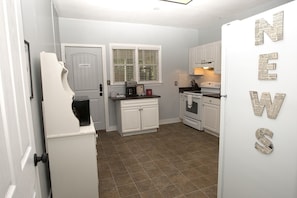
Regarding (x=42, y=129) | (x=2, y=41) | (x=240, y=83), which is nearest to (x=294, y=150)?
(x=240, y=83)

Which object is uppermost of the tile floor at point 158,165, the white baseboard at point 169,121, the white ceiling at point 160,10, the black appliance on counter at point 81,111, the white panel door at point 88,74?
the white ceiling at point 160,10

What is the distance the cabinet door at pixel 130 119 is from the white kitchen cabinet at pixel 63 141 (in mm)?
2182

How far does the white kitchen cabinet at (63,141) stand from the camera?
5.51 feet

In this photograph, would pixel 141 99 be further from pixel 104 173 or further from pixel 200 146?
pixel 104 173

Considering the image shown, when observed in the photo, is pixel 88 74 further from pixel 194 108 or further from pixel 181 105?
pixel 194 108

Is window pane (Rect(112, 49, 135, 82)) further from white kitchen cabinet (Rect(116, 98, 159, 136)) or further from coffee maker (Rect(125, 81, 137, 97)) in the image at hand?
white kitchen cabinet (Rect(116, 98, 159, 136))

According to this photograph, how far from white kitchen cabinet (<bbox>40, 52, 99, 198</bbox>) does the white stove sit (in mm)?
3073

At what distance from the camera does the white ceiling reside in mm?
3168

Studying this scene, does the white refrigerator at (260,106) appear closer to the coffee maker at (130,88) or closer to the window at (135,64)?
the coffee maker at (130,88)

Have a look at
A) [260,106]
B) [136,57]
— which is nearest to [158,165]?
[260,106]

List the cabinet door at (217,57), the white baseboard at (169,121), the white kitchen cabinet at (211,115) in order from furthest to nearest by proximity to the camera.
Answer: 1. the white baseboard at (169,121)
2. the cabinet door at (217,57)
3. the white kitchen cabinet at (211,115)

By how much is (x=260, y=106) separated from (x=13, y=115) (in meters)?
1.52

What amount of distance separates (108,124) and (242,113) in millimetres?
3495

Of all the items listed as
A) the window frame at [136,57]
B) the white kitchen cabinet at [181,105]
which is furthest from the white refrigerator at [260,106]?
the white kitchen cabinet at [181,105]
